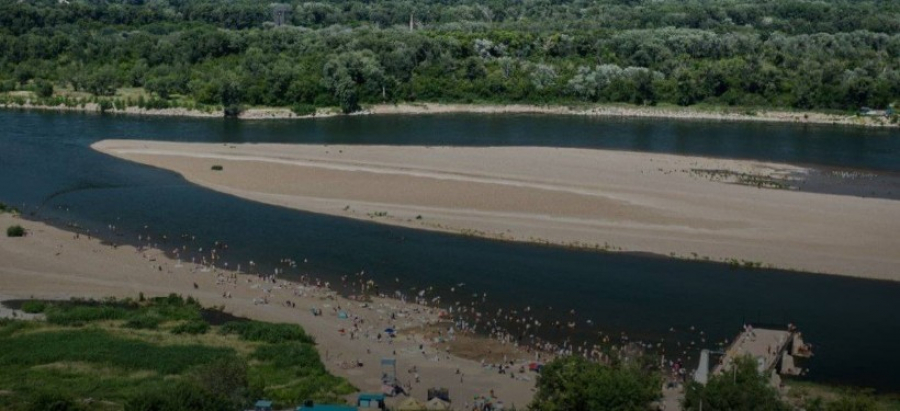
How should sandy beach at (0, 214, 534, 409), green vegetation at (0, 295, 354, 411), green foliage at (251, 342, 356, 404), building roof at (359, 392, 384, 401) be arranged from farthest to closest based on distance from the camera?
sandy beach at (0, 214, 534, 409) → green foliage at (251, 342, 356, 404) → building roof at (359, 392, 384, 401) → green vegetation at (0, 295, 354, 411)

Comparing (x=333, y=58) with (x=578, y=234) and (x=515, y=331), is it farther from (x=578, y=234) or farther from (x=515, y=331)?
(x=515, y=331)

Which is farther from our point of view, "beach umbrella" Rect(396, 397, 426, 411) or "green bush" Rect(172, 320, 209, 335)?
"green bush" Rect(172, 320, 209, 335)

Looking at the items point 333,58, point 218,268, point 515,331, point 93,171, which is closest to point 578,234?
point 515,331

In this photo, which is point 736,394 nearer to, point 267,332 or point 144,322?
point 267,332

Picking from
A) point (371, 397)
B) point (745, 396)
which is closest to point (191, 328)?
point (371, 397)

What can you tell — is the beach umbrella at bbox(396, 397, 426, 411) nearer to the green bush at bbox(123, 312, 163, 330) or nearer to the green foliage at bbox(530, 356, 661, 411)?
the green foliage at bbox(530, 356, 661, 411)

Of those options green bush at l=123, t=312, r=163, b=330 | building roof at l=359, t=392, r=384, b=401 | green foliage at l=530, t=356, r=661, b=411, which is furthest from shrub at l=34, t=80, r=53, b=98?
green foliage at l=530, t=356, r=661, b=411

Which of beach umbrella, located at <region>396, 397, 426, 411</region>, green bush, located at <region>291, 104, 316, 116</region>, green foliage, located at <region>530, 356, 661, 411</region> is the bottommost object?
beach umbrella, located at <region>396, 397, 426, 411</region>
